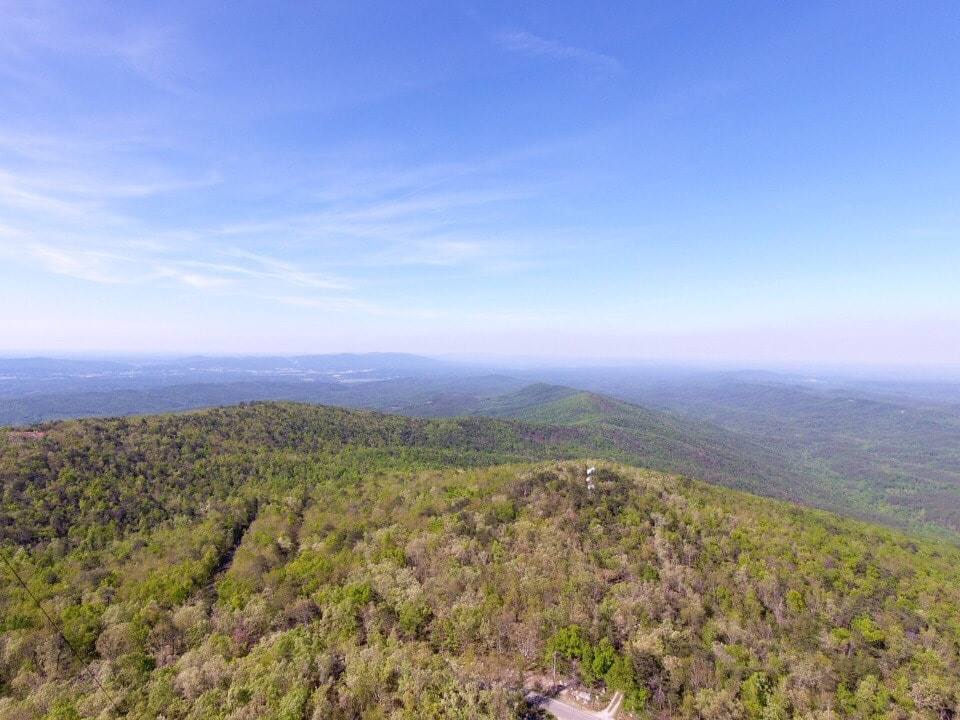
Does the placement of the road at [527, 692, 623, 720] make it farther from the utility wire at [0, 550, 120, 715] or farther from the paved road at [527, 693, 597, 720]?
the utility wire at [0, 550, 120, 715]

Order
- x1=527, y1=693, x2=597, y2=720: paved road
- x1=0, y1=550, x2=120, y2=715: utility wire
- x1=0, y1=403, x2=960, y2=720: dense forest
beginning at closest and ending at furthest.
Answer: 1. x1=0, y1=550, x2=120, y2=715: utility wire
2. x1=0, y1=403, x2=960, y2=720: dense forest
3. x1=527, y1=693, x2=597, y2=720: paved road

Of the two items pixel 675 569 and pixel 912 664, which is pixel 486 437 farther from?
pixel 912 664

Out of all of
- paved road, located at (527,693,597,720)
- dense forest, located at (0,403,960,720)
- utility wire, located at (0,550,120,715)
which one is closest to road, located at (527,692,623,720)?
paved road, located at (527,693,597,720)

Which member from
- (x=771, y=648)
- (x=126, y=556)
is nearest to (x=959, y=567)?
(x=771, y=648)

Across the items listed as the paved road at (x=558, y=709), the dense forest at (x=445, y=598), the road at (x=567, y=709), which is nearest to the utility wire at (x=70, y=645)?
the dense forest at (x=445, y=598)

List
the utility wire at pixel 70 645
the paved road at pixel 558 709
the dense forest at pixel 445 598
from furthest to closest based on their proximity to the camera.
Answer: the paved road at pixel 558 709
the dense forest at pixel 445 598
the utility wire at pixel 70 645

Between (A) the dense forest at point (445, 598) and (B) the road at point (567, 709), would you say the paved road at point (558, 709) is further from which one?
(A) the dense forest at point (445, 598)

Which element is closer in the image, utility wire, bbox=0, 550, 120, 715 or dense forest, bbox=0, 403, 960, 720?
utility wire, bbox=0, 550, 120, 715

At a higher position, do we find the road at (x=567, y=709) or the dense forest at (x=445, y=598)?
the dense forest at (x=445, y=598)

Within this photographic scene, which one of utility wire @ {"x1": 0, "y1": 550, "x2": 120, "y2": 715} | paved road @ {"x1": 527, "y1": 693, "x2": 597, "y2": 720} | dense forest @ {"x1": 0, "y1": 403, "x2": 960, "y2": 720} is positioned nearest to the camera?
utility wire @ {"x1": 0, "y1": 550, "x2": 120, "y2": 715}
